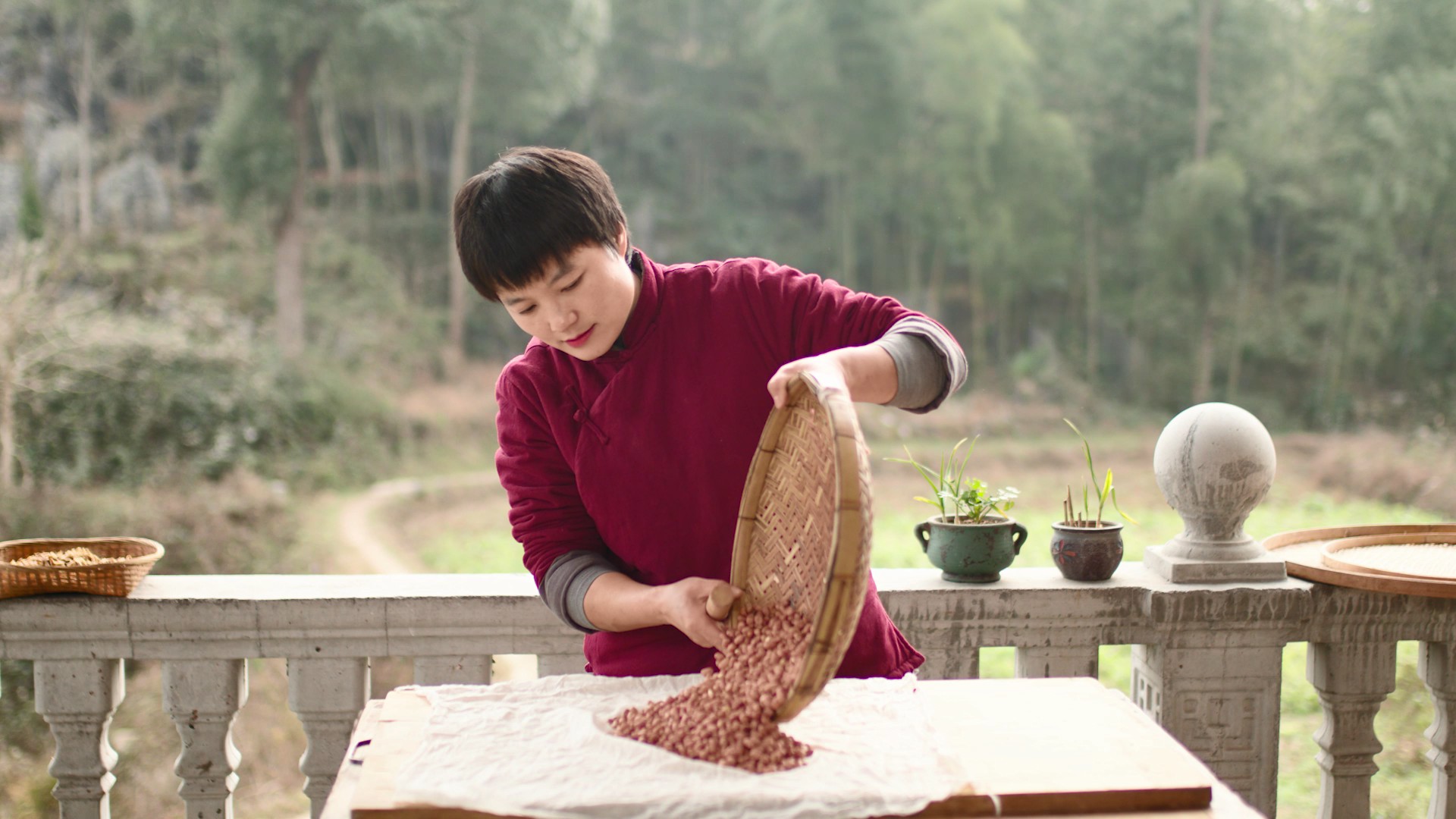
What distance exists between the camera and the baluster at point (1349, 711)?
1981mm

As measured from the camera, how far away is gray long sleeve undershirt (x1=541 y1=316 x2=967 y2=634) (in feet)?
4.27

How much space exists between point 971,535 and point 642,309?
0.85 meters

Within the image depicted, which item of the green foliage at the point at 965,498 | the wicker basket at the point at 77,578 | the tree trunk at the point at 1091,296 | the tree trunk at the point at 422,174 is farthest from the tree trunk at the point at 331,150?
the green foliage at the point at 965,498

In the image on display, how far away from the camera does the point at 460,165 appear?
14.5m

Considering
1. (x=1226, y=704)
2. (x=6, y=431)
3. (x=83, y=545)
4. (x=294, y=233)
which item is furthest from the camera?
(x=294, y=233)

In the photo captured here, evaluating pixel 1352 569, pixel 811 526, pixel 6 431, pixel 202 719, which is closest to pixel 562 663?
pixel 202 719

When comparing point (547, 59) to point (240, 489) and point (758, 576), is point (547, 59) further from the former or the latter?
point (758, 576)

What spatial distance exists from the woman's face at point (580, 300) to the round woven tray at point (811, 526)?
270 millimetres

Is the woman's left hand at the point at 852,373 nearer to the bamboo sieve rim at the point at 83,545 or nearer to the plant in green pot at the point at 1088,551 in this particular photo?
the plant in green pot at the point at 1088,551

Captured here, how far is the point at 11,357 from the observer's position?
805 centimetres

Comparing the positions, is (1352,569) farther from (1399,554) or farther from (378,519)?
(378,519)

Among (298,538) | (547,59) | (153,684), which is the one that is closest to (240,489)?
(298,538)

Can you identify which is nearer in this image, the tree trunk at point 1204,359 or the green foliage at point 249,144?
the green foliage at point 249,144

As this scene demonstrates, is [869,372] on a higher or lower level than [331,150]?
lower
